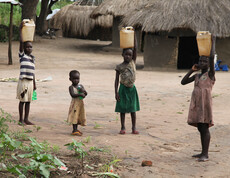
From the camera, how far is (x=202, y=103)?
4.24 meters

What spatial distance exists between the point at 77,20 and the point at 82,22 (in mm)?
337

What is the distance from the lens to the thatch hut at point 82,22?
2586 cm

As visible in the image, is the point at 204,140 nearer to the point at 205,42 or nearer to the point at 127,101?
the point at 205,42

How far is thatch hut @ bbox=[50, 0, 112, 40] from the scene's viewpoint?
25859 millimetres

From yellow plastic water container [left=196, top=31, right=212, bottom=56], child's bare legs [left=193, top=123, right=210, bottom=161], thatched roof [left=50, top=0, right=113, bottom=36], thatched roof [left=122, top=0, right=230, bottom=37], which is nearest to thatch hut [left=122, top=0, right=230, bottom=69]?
thatched roof [left=122, top=0, right=230, bottom=37]

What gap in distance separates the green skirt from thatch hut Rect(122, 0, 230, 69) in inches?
331

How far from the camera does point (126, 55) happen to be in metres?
5.31

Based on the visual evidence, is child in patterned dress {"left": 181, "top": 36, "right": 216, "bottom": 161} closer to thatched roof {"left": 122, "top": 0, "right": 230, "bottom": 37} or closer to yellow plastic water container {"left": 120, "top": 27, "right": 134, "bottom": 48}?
yellow plastic water container {"left": 120, "top": 27, "right": 134, "bottom": 48}

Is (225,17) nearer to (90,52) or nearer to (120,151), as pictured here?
(90,52)

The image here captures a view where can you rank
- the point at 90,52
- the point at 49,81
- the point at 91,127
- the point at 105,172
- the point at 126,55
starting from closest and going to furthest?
1. the point at 105,172
2. the point at 126,55
3. the point at 91,127
4. the point at 49,81
5. the point at 90,52

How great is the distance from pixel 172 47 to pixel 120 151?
10249 mm

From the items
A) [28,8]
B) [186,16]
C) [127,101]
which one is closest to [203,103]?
[127,101]

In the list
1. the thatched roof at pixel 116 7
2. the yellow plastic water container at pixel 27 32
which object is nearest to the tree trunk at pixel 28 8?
the thatched roof at pixel 116 7

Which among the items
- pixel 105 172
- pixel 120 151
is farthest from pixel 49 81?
pixel 105 172
